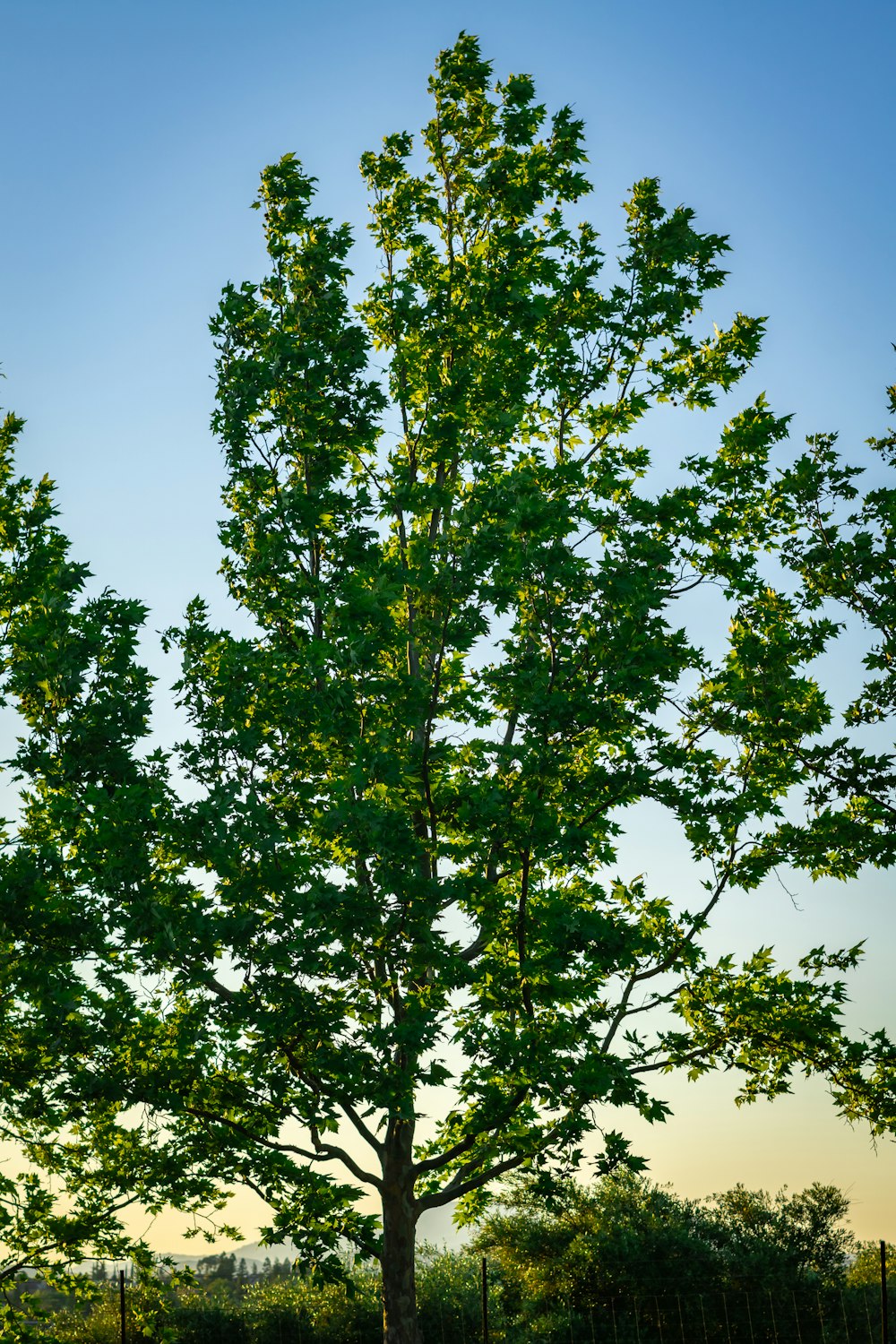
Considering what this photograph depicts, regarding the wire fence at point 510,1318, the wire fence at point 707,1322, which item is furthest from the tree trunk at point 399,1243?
the wire fence at point 707,1322

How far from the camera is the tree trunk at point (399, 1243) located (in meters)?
12.6

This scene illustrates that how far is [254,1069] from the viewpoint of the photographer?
11.8m

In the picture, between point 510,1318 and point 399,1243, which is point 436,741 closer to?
point 399,1243

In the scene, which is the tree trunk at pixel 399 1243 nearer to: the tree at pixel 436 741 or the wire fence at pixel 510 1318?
the tree at pixel 436 741

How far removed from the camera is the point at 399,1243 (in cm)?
1301

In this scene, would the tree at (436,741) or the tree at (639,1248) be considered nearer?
the tree at (436,741)

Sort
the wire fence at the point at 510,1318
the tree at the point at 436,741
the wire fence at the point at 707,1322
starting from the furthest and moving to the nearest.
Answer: the wire fence at the point at 707,1322 → the wire fence at the point at 510,1318 → the tree at the point at 436,741

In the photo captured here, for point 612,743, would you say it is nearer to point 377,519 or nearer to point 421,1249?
point 377,519

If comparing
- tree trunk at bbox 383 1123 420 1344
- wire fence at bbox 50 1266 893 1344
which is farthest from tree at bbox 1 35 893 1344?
wire fence at bbox 50 1266 893 1344

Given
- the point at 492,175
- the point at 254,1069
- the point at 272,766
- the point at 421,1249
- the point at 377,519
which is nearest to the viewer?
the point at 254,1069

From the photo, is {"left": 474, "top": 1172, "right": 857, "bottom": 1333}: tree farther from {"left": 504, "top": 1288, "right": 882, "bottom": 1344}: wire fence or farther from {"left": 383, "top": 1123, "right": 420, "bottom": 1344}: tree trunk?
{"left": 383, "top": 1123, "right": 420, "bottom": 1344}: tree trunk

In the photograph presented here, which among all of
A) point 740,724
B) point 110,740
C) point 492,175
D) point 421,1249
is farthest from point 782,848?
point 421,1249

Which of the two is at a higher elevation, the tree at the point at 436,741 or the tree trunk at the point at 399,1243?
the tree at the point at 436,741

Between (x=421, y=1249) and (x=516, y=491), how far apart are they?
22.2 m
